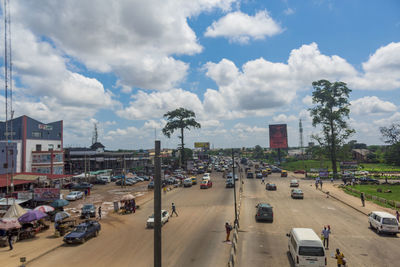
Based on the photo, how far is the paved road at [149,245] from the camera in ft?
53.5

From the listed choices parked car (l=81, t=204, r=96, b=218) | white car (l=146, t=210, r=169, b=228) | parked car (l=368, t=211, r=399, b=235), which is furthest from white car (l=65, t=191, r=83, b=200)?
parked car (l=368, t=211, r=399, b=235)

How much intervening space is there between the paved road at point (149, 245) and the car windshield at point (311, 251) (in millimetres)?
4421

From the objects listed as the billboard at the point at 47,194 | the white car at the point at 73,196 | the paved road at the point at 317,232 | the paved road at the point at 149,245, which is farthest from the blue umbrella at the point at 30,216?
the white car at the point at 73,196

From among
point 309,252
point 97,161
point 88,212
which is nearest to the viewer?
point 309,252

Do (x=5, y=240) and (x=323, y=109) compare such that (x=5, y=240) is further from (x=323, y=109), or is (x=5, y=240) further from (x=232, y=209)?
(x=323, y=109)

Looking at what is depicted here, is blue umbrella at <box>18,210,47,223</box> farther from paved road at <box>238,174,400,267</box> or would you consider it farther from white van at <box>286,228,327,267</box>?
white van at <box>286,228,327,267</box>

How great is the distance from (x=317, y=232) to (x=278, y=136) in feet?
310

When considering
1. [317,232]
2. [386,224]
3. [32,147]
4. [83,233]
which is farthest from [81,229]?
[32,147]

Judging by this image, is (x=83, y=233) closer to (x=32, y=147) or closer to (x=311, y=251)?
(x=311, y=251)

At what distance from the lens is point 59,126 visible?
6650cm

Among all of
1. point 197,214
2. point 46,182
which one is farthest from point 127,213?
point 46,182

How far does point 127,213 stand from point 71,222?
661 centimetres

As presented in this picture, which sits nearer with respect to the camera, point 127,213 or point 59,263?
point 59,263

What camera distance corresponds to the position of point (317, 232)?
21.5 metres
